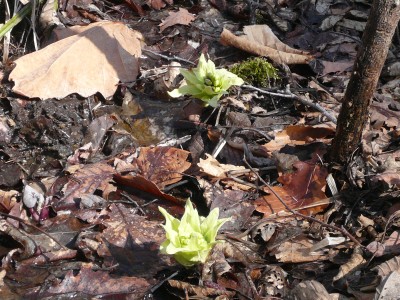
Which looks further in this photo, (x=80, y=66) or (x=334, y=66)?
(x=334, y=66)

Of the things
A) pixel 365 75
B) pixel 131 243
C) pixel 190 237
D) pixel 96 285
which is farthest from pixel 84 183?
pixel 365 75

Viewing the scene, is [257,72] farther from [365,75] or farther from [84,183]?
[84,183]

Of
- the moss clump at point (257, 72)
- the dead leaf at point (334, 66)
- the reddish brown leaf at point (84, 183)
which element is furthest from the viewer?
the dead leaf at point (334, 66)

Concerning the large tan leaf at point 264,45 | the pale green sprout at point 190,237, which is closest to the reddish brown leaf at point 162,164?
the pale green sprout at point 190,237

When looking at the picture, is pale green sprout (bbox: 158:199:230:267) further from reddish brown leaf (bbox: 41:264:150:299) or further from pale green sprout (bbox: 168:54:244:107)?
pale green sprout (bbox: 168:54:244:107)

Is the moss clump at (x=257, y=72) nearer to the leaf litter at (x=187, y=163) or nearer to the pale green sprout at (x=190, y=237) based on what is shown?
the leaf litter at (x=187, y=163)

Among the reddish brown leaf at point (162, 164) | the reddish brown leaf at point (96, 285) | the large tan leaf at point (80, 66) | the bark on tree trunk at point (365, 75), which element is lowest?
the reddish brown leaf at point (96, 285)
